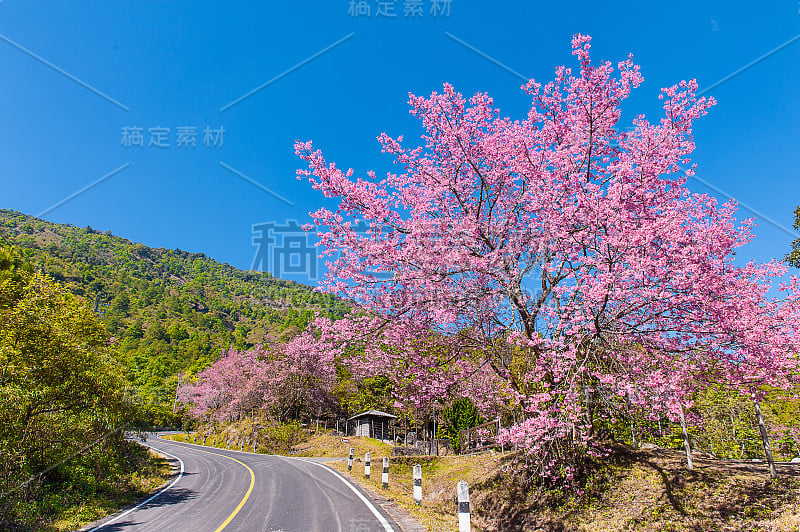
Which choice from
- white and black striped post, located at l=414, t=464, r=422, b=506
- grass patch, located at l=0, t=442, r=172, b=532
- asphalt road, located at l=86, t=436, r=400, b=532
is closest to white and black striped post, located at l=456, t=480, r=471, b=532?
asphalt road, located at l=86, t=436, r=400, b=532

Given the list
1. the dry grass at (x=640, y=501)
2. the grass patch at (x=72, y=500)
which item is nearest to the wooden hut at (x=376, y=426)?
the grass patch at (x=72, y=500)

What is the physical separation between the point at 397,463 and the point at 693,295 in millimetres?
20948

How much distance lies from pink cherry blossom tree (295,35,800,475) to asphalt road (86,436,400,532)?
3.63m

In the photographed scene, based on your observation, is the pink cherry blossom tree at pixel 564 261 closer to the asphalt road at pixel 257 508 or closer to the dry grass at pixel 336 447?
the asphalt road at pixel 257 508

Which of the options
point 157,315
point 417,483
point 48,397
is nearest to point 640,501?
point 417,483

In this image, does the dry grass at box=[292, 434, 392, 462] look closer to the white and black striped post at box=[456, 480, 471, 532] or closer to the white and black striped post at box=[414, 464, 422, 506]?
the white and black striped post at box=[414, 464, 422, 506]

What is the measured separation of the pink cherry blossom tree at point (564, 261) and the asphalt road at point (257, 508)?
3632 mm

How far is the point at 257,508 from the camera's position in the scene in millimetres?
10680

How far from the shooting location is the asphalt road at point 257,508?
8.71 metres

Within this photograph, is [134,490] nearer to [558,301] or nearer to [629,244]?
[558,301]

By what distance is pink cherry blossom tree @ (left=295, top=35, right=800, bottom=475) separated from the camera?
750 cm

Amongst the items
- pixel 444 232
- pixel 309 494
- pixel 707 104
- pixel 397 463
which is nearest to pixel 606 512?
pixel 444 232

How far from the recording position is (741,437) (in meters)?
18.4

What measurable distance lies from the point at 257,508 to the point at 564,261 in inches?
398
